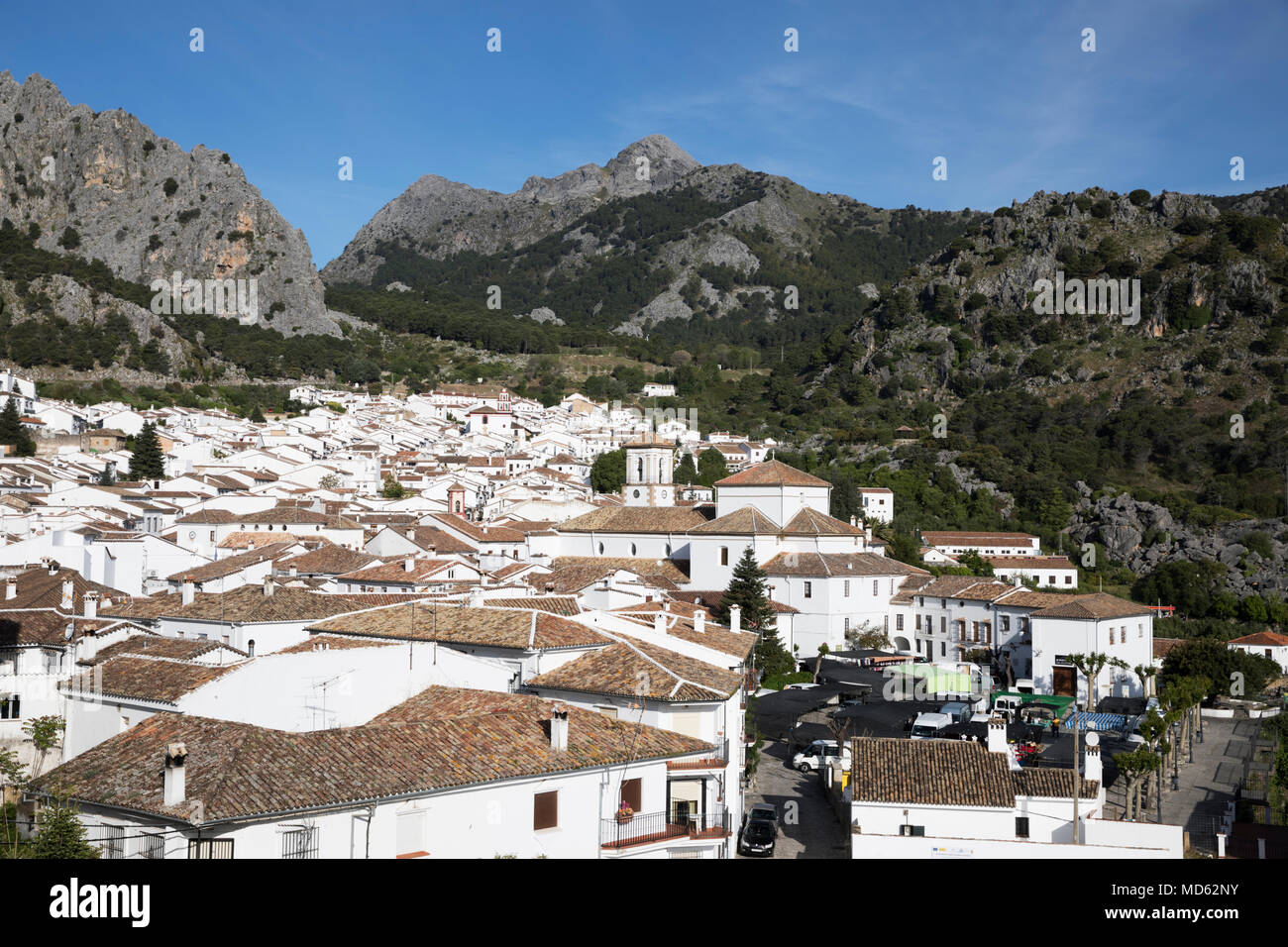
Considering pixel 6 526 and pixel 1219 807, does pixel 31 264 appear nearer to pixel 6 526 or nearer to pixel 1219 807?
pixel 6 526

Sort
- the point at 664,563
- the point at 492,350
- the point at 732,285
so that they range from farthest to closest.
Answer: the point at 732,285 < the point at 492,350 < the point at 664,563

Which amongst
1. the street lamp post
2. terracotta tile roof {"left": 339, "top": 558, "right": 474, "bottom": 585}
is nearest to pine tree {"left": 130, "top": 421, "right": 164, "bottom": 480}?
terracotta tile roof {"left": 339, "top": 558, "right": 474, "bottom": 585}

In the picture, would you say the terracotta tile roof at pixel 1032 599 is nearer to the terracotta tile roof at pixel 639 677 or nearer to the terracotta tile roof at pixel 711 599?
the terracotta tile roof at pixel 711 599

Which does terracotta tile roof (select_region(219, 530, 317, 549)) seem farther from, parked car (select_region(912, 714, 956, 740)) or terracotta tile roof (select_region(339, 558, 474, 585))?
parked car (select_region(912, 714, 956, 740))

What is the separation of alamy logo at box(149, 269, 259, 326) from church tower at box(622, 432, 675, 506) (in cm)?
6622

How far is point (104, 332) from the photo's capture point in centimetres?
8388

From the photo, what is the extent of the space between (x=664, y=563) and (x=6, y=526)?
21.8 meters

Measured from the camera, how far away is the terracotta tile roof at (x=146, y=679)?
14.5m

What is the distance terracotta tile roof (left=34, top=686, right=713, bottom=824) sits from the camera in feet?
31.7

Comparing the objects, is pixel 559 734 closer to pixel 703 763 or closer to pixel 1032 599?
pixel 703 763

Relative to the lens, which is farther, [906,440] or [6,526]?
[906,440]

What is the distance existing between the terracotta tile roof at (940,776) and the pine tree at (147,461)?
4579cm
